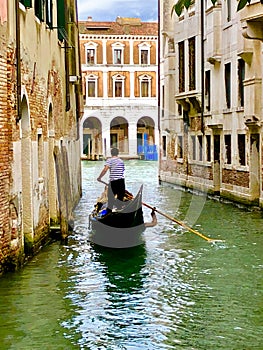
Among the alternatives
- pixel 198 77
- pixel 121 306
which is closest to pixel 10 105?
pixel 121 306

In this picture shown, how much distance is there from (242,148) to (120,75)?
23.6 meters

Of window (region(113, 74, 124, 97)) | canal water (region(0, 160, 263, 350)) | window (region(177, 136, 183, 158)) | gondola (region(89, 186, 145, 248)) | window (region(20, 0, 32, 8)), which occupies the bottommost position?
canal water (region(0, 160, 263, 350))

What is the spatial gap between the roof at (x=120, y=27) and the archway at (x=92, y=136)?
14.8ft

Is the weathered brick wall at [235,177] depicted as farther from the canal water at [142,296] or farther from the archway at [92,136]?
the archway at [92,136]

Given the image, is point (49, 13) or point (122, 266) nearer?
point (122, 266)

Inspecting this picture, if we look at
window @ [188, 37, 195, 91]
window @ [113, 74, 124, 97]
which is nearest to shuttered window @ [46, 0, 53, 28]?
window @ [188, 37, 195, 91]

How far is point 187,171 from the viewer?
58.6ft

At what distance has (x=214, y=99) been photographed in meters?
15.3

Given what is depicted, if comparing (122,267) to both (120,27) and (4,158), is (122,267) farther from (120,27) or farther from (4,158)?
(120,27)

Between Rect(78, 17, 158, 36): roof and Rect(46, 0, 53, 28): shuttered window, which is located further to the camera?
Rect(78, 17, 158, 36): roof

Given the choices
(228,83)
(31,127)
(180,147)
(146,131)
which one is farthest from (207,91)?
(146,131)

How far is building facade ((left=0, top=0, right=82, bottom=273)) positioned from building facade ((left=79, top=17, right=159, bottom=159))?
25.4 m

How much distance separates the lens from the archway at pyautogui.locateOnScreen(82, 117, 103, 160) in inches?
1489

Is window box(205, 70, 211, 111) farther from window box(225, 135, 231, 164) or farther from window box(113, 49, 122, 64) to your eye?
window box(113, 49, 122, 64)
